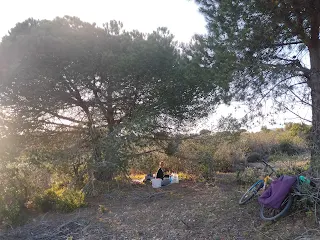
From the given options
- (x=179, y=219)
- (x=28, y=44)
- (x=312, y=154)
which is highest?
(x=28, y=44)

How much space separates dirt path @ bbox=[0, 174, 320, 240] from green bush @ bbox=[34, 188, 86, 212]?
224 millimetres

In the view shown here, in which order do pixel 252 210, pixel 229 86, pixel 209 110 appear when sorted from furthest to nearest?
pixel 209 110, pixel 229 86, pixel 252 210

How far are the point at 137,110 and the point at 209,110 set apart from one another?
5.94ft

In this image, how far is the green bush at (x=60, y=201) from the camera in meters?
7.07

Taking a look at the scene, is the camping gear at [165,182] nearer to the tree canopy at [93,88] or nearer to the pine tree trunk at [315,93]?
the tree canopy at [93,88]

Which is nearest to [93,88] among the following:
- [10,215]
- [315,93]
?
[10,215]

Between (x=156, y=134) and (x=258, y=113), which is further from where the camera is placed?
(x=156, y=134)

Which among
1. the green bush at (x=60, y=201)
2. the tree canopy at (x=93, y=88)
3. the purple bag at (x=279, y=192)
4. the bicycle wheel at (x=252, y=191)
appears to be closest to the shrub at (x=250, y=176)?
the bicycle wheel at (x=252, y=191)

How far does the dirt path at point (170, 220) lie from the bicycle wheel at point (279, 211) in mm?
91

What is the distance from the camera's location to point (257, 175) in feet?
23.5

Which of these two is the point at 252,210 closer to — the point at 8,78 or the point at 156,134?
the point at 156,134

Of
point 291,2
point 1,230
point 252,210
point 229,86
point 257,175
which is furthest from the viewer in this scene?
point 257,175

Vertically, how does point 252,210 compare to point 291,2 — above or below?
below

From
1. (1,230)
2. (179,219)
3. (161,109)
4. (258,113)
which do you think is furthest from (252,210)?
(1,230)
